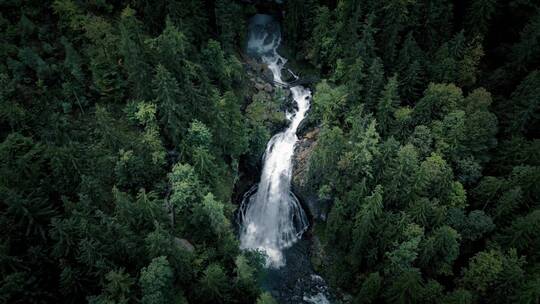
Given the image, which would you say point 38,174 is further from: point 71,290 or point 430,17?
point 430,17

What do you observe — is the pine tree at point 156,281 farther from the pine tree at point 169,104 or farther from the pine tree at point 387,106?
the pine tree at point 387,106

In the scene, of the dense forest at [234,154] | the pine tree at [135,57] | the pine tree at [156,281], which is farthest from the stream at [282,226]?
the pine tree at [135,57]

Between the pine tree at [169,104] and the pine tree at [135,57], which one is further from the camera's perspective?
the pine tree at [135,57]

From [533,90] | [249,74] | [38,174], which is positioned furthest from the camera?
[249,74]

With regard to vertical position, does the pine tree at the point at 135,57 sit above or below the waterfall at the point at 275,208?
above

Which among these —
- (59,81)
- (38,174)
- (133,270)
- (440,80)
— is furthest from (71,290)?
(440,80)

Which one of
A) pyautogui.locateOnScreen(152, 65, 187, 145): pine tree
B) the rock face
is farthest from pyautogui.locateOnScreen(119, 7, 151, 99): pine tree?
the rock face

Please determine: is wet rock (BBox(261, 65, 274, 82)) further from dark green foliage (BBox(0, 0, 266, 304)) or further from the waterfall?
the waterfall

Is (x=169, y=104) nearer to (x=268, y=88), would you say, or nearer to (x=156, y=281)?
(x=156, y=281)
